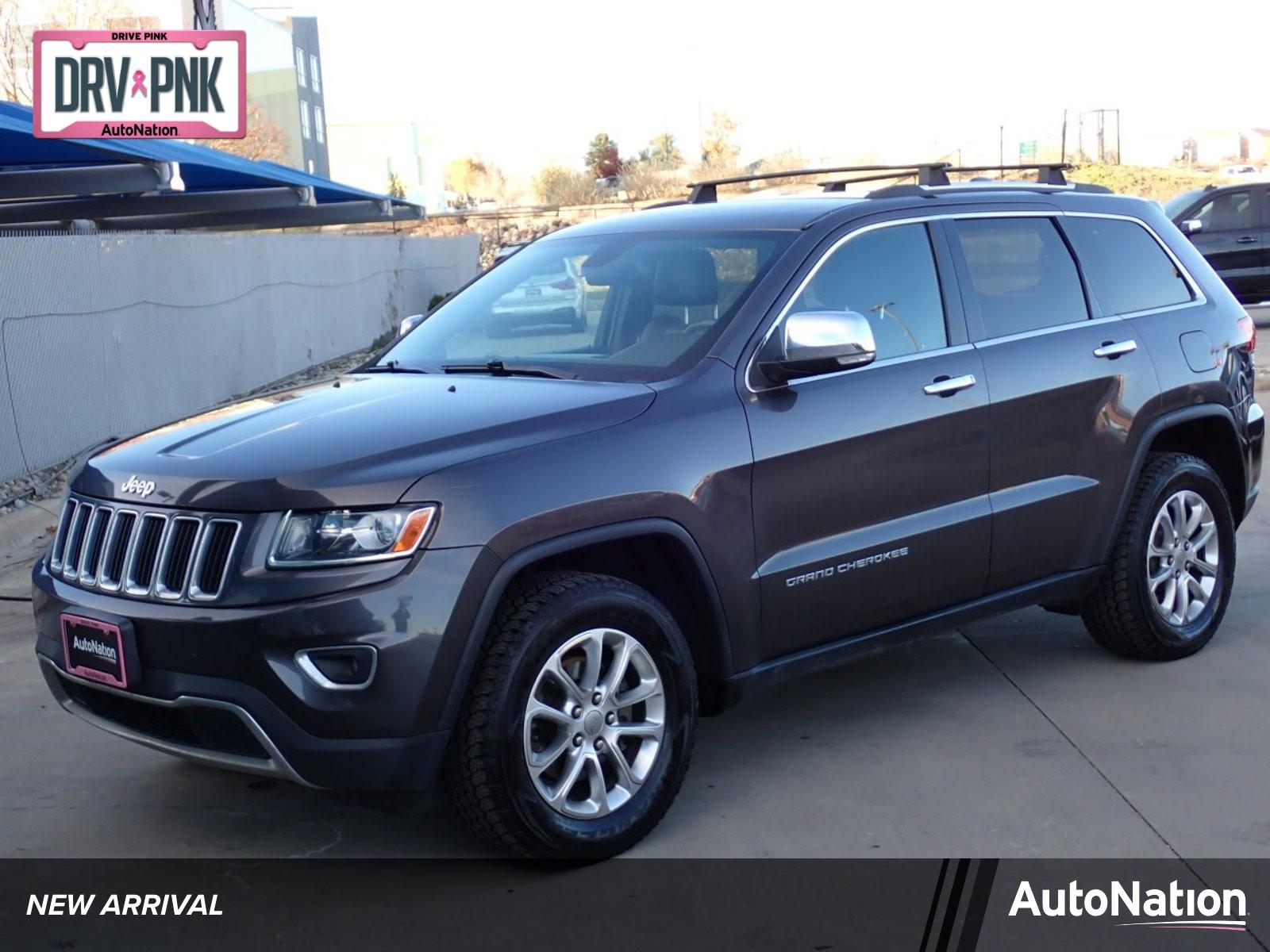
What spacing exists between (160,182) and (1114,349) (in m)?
14.0

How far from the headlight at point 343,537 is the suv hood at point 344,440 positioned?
0.12 ft

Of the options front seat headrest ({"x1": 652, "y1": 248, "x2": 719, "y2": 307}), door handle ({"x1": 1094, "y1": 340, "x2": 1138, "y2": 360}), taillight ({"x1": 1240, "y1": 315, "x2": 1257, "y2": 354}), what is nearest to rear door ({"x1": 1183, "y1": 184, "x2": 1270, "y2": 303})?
taillight ({"x1": 1240, "y1": 315, "x2": 1257, "y2": 354})

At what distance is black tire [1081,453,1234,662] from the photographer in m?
5.59

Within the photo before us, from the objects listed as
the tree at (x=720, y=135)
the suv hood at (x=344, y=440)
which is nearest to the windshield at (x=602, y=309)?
the suv hood at (x=344, y=440)

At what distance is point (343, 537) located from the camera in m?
3.71

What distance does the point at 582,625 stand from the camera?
157 inches

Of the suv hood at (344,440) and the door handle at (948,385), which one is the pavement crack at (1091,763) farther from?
the suv hood at (344,440)

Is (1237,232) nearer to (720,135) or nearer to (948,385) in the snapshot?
(948,385)

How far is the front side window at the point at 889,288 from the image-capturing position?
4.84 m

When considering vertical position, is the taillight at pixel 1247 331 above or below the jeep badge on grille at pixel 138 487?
above

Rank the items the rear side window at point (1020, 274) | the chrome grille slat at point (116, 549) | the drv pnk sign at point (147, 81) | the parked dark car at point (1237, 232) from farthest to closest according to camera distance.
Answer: the parked dark car at point (1237, 232) < the drv pnk sign at point (147, 81) < the rear side window at point (1020, 274) < the chrome grille slat at point (116, 549)

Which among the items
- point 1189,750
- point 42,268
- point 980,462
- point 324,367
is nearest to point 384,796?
point 980,462

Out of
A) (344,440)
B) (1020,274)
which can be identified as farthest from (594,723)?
(1020,274)

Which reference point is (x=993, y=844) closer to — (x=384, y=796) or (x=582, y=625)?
(x=582, y=625)
